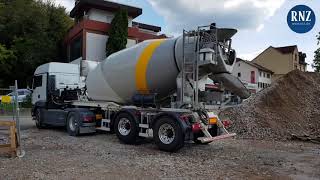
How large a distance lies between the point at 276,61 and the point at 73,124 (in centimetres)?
7749

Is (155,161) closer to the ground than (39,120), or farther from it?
closer to the ground

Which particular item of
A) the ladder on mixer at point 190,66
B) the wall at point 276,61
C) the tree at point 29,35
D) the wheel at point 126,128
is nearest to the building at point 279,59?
the wall at point 276,61

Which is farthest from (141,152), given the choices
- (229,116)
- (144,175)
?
(229,116)

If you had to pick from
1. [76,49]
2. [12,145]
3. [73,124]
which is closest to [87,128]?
[73,124]

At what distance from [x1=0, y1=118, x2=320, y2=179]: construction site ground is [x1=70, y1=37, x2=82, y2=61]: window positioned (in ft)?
79.1

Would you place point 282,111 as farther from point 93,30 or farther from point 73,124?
point 93,30

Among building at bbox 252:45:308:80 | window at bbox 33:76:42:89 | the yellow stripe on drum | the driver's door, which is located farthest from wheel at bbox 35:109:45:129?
building at bbox 252:45:308:80

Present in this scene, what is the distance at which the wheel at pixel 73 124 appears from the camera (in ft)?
49.6

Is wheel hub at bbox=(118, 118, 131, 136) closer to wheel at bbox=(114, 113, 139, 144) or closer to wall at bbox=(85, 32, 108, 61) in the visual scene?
wheel at bbox=(114, 113, 139, 144)

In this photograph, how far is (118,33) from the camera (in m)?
36.3

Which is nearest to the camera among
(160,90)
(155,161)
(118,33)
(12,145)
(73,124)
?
(155,161)

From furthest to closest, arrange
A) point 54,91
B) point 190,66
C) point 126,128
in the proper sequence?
1. point 54,91
2. point 126,128
3. point 190,66

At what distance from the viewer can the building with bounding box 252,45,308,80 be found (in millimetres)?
85625

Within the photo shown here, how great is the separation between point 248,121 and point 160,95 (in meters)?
5.52
